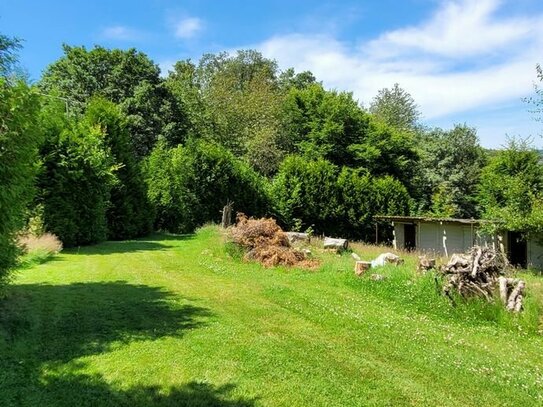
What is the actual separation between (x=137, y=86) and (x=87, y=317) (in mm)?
28294

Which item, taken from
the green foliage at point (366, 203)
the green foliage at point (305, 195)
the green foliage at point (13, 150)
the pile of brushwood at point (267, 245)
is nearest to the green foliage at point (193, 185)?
the green foliage at point (305, 195)

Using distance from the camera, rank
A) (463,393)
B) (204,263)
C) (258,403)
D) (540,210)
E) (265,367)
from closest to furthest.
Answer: (258,403), (463,393), (265,367), (204,263), (540,210)

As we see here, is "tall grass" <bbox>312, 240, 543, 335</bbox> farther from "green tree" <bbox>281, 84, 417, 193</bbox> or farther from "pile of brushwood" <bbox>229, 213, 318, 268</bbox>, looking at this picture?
"green tree" <bbox>281, 84, 417, 193</bbox>

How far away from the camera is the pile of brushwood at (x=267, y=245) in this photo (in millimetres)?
12797

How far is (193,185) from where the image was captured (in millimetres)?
24219

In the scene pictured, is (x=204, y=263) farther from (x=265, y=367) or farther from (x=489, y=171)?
(x=489, y=171)

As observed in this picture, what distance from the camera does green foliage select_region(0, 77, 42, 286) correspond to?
21.5ft

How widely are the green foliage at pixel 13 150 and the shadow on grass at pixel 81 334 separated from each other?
1.07 meters

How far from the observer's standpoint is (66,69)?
3238 cm

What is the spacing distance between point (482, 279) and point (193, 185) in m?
17.8

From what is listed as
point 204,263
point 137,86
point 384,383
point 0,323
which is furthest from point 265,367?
point 137,86

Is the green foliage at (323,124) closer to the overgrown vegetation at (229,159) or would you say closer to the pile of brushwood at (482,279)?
the overgrown vegetation at (229,159)

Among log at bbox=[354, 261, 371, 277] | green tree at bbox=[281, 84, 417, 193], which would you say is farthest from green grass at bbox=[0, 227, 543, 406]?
green tree at bbox=[281, 84, 417, 193]

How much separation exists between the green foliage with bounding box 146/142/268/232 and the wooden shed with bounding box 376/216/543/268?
9.42 meters
